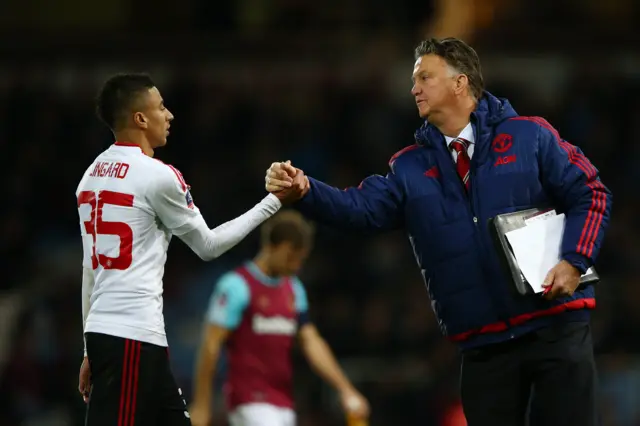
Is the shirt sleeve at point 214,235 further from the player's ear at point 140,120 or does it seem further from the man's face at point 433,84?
the man's face at point 433,84

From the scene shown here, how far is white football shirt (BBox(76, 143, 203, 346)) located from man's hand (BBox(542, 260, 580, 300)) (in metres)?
1.40

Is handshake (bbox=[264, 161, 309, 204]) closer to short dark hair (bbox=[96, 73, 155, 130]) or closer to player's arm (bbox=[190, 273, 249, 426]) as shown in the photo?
short dark hair (bbox=[96, 73, 155, 130])

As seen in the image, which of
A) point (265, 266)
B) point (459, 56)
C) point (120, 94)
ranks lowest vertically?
point (265, 266)

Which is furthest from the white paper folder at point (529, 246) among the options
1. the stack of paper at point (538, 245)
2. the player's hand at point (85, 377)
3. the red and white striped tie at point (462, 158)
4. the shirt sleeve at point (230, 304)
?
the shirt sleeve at point (230, 304)

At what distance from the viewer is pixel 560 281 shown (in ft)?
16.5

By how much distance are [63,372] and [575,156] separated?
21.6ft

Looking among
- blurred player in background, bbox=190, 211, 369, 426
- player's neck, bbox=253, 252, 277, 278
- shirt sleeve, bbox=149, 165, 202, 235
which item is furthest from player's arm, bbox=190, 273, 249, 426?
shirt sleeve, bbox=149, 165, 202, 235

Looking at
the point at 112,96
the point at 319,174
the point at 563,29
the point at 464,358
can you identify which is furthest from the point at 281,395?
the point at 563,29

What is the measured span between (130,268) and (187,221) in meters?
0.29

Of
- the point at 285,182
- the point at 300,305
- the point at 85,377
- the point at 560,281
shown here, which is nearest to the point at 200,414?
the point at 300,305

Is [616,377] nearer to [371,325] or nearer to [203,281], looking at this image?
[371,325]

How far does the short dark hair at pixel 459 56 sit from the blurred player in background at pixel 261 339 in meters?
2.75

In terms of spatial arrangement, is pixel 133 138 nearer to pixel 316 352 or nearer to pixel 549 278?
pixel 549 278

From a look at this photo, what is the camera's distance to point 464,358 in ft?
17.6
